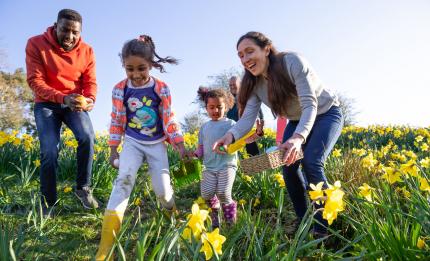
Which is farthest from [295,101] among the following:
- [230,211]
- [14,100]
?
[14,100]

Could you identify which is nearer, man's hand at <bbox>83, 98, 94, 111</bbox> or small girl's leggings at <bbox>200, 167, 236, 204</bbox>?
small girl's leggings at <bbox>200, 167, 236, 204</bbox>

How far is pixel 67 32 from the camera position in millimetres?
3266

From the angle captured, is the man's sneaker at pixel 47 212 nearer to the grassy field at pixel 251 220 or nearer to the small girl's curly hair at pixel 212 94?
the grassy field at pixel 251 220

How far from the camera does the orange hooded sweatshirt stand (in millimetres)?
3201

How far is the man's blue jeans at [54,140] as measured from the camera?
10.1 ft

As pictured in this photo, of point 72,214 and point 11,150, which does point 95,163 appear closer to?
point 72,214

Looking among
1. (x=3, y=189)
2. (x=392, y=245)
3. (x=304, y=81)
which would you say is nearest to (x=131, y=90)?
(x=304, y=81)

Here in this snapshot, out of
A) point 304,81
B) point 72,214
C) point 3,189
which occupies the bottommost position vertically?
point 72,214

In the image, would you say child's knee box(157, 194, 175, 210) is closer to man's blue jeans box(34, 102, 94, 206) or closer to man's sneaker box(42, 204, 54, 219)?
man's sneaker box(42, 204, 54, 219)

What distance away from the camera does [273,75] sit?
245cm

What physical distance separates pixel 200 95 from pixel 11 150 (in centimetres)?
315

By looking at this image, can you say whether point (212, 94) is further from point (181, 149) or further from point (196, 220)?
point (196, 220)

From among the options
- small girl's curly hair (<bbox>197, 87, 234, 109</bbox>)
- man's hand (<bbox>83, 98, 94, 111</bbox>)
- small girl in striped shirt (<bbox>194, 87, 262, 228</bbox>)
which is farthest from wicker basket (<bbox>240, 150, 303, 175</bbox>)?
man's hand (<bbox>83, 98, 94, 111</bbox>)

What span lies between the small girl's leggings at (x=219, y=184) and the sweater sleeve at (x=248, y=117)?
0.54 meters
